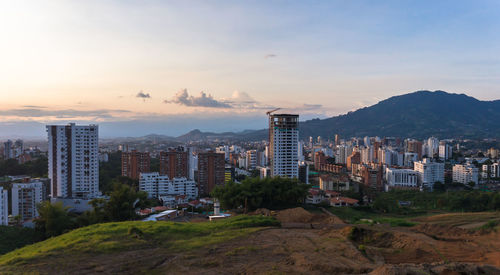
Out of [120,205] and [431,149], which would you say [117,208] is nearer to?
[120,205]

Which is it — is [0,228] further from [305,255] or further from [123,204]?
[305,255]

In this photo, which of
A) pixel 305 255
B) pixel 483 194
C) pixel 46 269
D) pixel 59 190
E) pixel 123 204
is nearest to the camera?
pixel 46 269

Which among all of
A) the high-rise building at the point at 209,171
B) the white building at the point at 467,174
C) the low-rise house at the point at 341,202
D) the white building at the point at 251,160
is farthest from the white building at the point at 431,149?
the high-rise building at the point at 209,171

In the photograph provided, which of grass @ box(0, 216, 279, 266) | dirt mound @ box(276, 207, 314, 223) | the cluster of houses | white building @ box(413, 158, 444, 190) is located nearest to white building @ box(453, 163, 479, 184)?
white building @ box(413, 158, 444, 190)

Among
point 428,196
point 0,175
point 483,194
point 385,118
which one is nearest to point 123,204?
point 483,194

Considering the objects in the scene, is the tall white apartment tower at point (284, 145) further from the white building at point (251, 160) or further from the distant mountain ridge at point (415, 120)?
the distant mountain ridge at point (415, 120)

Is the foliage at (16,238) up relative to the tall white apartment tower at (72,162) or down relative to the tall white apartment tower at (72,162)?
down
